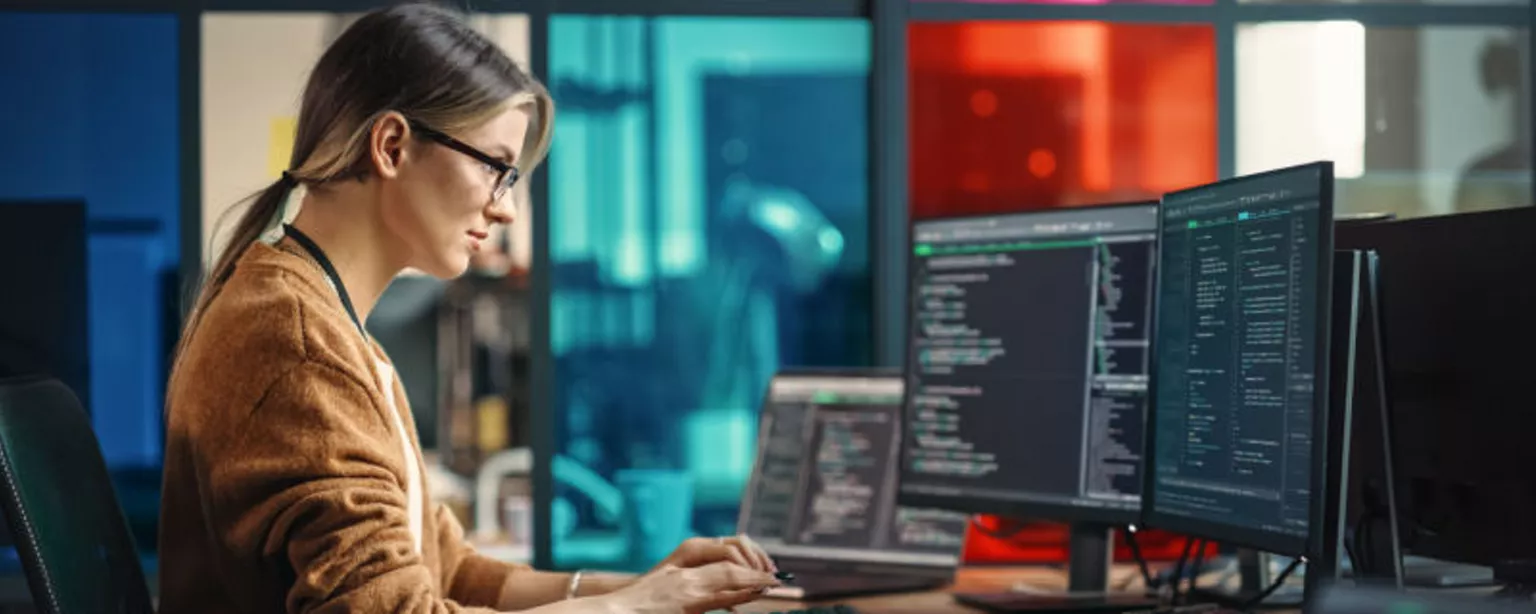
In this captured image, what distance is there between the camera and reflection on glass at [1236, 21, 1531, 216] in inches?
157

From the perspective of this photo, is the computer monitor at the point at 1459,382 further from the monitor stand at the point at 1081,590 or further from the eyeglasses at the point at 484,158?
the eyeglasses at the point at 484,158

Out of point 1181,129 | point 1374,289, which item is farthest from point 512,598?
point 1181,129

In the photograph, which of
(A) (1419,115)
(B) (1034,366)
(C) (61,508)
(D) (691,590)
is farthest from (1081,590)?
(A) (1419,115)

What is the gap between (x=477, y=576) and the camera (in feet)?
6.66

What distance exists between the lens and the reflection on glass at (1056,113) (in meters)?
3.82

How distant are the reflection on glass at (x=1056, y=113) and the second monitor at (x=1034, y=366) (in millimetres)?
1538

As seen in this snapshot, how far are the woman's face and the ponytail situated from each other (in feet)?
0.36

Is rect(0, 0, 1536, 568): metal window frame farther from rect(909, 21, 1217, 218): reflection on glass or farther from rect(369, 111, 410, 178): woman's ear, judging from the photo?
rect(369, 111, 410, 178): woman's ear

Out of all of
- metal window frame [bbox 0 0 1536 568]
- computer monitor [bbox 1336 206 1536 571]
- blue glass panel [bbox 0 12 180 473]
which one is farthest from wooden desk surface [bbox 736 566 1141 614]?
blue glass panel [bbox 0 12 180 473]

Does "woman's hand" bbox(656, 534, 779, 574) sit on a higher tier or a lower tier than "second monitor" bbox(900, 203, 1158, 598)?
lower

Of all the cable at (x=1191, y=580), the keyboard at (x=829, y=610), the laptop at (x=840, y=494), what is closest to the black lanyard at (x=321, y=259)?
the keyboard at (x=829, y=610)

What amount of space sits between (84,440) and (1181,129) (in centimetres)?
283

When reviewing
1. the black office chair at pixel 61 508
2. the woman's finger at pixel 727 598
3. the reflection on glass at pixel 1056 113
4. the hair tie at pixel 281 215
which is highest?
the reflection on glass at pixel 1056 113

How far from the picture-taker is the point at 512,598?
6.54 feet
